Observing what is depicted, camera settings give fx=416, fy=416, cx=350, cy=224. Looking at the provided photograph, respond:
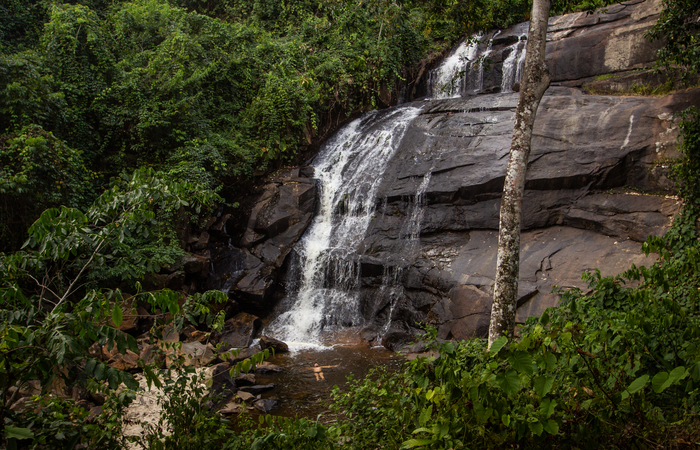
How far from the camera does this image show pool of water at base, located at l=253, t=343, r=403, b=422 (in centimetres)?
680

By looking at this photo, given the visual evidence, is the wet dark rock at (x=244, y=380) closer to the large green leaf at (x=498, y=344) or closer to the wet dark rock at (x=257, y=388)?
the wet dark rock at (x=257, y=388)

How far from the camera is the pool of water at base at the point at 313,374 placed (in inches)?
268

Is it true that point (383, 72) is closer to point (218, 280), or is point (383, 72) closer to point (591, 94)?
point (591, 94)

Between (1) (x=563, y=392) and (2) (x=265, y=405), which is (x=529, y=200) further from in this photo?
(1) (x=563, y=392)

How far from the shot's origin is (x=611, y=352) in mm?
3113

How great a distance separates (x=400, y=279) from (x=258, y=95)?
882cm

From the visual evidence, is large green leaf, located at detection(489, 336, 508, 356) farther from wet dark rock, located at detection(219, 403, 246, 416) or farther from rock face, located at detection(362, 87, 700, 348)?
rock face, located at detection(362, 87, 700, 348)

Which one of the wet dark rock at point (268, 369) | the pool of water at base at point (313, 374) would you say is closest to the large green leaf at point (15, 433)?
the pool of water at base at point (313, 374)

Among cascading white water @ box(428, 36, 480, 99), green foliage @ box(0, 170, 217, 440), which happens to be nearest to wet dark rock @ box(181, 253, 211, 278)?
green foliage @ box(0, 170, 217, 440)

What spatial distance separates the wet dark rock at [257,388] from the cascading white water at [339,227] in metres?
2.61

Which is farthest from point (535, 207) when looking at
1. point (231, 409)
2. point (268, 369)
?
point (231, 409)

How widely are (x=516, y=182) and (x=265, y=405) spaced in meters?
5.17

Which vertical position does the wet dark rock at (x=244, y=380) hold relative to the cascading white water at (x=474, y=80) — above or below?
below

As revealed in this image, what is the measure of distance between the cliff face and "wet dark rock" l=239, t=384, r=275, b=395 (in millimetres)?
3111
